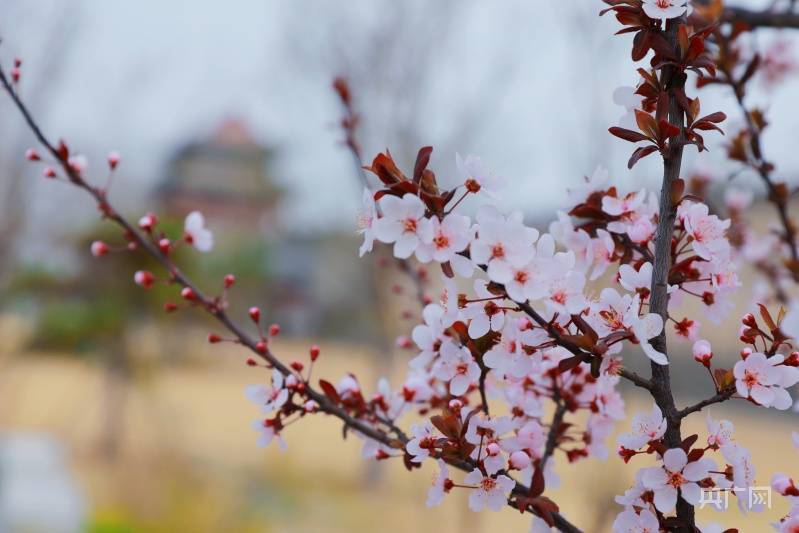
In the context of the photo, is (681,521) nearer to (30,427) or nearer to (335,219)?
(335,219)

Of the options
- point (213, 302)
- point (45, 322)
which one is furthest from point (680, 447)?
point (45, 322)

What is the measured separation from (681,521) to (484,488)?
5.7 inches

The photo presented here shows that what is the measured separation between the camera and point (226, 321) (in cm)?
66

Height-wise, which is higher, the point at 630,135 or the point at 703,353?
the point at 630,135

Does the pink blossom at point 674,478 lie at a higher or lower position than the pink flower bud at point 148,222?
lower

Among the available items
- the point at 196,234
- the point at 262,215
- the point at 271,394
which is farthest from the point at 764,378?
the point at 262,215

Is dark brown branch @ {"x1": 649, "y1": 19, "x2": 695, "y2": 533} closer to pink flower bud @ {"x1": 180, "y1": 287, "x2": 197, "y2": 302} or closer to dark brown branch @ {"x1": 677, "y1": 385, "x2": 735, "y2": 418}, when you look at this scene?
dark brown branch @ {"x1": 677, "y1": 385, "x2": 735, "y2": 418}

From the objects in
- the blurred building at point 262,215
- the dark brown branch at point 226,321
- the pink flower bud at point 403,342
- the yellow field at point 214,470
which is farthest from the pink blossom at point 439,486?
the blurred building at point 262,215

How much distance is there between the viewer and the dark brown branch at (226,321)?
0.57m

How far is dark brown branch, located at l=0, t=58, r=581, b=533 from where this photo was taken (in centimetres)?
57

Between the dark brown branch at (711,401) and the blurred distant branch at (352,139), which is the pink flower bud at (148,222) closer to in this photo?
the blurred distant branch at (352,139)

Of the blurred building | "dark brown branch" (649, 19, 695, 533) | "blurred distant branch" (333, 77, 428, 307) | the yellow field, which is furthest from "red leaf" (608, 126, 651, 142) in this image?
the blurred building

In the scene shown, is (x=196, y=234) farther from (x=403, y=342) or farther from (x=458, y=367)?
(x=458, y=367)

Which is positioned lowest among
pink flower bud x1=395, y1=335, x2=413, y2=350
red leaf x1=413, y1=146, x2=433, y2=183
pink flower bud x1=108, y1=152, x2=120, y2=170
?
red leaf x1=413, y1=146, x2=433, y2=183
